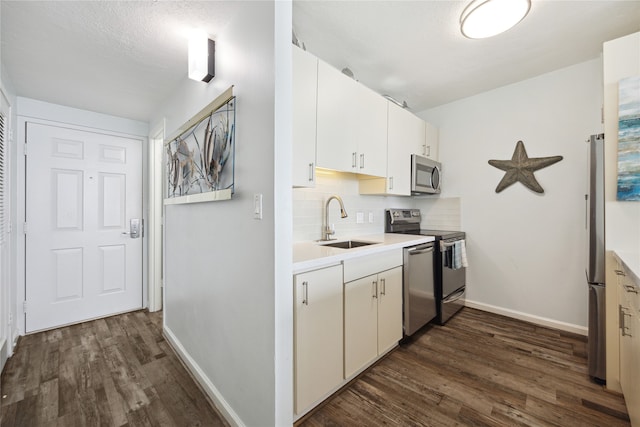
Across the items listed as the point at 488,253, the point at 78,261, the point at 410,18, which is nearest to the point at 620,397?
the point at 488,253

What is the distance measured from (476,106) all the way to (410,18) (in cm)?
172

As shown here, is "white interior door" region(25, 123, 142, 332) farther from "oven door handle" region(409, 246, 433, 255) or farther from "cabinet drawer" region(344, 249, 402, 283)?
"oven door handle" region(409, 246, 433, 255)

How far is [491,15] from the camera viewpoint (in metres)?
1.61

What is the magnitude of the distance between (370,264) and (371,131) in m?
1.17

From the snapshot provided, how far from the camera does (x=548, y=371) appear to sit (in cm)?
191

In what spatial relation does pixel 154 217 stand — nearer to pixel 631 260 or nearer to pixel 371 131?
pixel 371 131

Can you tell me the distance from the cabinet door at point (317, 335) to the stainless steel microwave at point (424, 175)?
1.68m

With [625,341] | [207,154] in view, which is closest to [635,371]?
[625,341]

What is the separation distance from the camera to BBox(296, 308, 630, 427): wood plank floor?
149 cm

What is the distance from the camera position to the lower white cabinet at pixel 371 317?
5.61 feet

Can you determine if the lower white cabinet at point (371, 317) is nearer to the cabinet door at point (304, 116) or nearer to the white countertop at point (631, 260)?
the cabinet door at point (304, 116)

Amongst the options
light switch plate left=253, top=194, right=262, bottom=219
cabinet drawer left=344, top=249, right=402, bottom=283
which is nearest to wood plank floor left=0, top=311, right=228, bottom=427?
cabinet drawer left=344, top=249, right=402, bottom=283

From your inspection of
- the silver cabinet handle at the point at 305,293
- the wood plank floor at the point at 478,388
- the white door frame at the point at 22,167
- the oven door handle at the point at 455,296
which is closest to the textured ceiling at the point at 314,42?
the white door frame at the point at 22,167

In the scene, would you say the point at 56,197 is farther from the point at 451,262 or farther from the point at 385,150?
the point at 451,262
